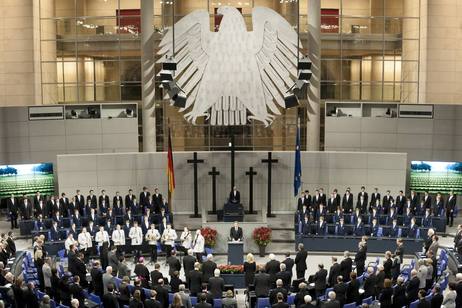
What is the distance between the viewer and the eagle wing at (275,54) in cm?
3142

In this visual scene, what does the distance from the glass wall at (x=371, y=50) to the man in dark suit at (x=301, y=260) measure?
17093 mm

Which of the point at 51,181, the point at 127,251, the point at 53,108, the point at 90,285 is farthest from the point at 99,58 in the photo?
the point at 90,285

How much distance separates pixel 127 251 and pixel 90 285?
599 cm

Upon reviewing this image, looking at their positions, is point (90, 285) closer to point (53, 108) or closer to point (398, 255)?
point (398, 255)

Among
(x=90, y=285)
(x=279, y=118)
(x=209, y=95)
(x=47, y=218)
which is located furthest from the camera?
(x=279, y=118)

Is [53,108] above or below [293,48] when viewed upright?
below

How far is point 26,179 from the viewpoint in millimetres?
33312

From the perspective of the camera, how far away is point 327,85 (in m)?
38.1

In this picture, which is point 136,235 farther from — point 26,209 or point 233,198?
point 26,209

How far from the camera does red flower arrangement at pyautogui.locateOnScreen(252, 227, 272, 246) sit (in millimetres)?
27109

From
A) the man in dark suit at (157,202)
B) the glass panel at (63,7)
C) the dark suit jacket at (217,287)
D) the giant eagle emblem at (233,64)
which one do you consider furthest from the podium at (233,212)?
the glass panel at (63,7)

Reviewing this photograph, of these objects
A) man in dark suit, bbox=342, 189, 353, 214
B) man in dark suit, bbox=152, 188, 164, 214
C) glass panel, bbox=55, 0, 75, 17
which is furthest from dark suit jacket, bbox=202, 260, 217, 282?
glass panel, bbox=55, 0, 75, 17

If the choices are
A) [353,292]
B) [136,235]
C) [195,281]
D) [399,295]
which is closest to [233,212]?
[136,235]

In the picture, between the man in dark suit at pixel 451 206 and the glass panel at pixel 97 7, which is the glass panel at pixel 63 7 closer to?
the glass panel at pixel 97 7
